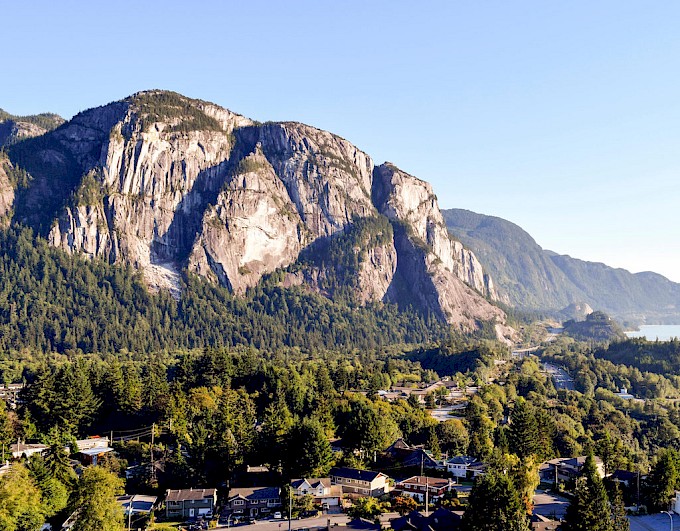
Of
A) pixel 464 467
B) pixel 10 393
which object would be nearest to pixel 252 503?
pixel 464 467

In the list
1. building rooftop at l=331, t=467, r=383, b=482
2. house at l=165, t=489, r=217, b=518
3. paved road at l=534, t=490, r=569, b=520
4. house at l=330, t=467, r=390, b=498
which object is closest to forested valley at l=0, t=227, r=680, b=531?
building rooftop at l=331, t=467, r=383, b=482

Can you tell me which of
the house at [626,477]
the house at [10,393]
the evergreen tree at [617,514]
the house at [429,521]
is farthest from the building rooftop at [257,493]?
the house at [10,393]

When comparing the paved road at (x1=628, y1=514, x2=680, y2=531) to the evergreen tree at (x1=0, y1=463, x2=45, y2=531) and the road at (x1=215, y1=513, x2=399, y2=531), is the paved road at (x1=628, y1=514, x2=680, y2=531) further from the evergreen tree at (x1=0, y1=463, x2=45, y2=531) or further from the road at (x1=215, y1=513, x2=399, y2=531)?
the evergreen tree at (x1=0, y1=463, x2=45, y2=531)

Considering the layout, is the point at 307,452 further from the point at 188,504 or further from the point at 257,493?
the point at 188,504

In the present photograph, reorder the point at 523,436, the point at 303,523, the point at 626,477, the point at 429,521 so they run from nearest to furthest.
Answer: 1. the point at 429,521
2. the point at 303,523
3. the point at 626,477
4. the point at 523,436

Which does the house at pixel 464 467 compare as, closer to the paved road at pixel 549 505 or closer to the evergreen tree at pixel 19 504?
the paved road at pixel 549 505

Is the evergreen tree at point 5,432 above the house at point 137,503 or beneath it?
above
